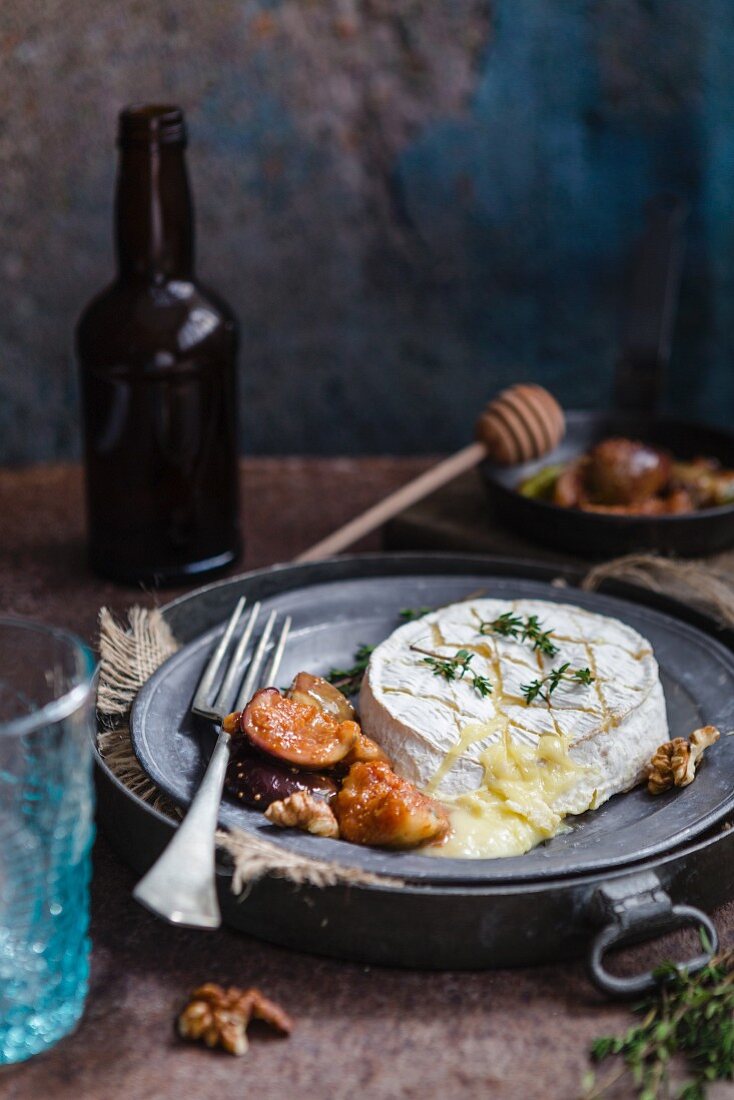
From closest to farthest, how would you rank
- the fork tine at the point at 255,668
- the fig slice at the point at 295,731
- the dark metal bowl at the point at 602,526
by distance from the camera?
1. the fig slice at the point at 295,731
2. the fork tine at the point at 255,668
3. the dark metal bowl at the point at 602,526

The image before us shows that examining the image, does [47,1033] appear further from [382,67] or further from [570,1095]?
[382,67]

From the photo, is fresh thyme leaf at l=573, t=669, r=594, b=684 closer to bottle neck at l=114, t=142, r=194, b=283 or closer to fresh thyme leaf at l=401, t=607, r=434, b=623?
fresh thyme leaf at l=401, t=607, r=434, b=623

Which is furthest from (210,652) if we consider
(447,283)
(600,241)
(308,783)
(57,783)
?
(600,241)

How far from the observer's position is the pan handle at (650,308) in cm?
273

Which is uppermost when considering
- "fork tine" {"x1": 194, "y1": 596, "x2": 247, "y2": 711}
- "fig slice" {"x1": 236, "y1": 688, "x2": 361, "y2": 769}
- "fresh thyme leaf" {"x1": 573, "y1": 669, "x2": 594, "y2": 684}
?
"fresh thyme leaf" {"x1": 573, "y1": 669, "x2": 594, "y2": 684}

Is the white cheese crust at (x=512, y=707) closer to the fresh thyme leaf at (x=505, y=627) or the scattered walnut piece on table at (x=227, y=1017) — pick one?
the fresh thyme leaf at (x=505, y=627)

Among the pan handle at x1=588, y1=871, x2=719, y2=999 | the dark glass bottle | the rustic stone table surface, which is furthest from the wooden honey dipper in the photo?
the pan handle at x1=588, y1=871, x2=719, y2=999

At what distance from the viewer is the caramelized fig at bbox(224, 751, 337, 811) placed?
149 cm

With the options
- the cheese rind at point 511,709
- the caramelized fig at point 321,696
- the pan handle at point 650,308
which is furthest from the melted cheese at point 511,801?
the pan handle at point 650,308

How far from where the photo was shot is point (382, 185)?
116 inches

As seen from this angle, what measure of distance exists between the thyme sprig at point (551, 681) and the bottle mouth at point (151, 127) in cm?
114

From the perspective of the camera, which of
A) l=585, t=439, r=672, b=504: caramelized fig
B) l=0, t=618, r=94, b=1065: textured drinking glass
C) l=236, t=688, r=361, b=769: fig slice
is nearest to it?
l=0, t=618, r=94, b=1065: textured drinking glass

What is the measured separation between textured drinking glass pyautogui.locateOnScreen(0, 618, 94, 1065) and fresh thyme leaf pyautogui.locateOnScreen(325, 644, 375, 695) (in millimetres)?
662

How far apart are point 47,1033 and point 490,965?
498 mm
